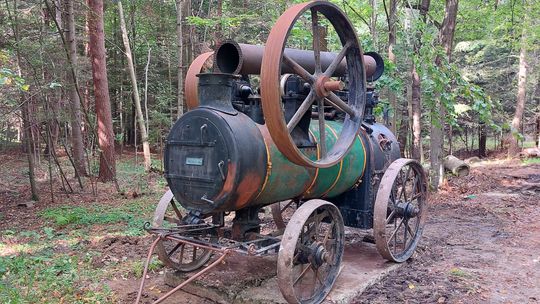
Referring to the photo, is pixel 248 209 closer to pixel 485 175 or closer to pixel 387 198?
pixel 387 198

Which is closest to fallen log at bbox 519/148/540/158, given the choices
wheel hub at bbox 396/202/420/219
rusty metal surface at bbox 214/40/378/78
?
wheel hub at bbox 396/202/420/219

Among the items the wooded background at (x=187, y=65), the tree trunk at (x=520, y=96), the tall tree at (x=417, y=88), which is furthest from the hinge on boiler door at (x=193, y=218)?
the tree trunk at (x=520, y=96)

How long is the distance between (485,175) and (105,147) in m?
10.3

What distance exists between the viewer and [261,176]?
3.94 meters

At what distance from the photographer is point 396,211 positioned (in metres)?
5.52

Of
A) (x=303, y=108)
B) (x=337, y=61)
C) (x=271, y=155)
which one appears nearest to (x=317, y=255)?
(x=271, y=155)

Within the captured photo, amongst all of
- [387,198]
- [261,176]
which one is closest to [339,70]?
[387,198]

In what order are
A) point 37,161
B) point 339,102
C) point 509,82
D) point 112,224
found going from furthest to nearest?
1. point 509,82
2. point 37,161
3. point 112,224
4. point 339,102

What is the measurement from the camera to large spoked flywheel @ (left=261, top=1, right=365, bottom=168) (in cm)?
345

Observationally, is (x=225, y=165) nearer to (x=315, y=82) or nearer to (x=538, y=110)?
(x=315, y=82)

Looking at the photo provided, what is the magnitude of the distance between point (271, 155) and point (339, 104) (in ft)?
2.79

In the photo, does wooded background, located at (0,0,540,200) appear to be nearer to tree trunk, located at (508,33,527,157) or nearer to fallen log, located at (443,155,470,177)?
tree trunk, located at (508,33,527,157)

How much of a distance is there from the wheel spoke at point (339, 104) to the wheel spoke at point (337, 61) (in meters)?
0.20

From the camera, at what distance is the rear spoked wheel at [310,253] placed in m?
3.73
